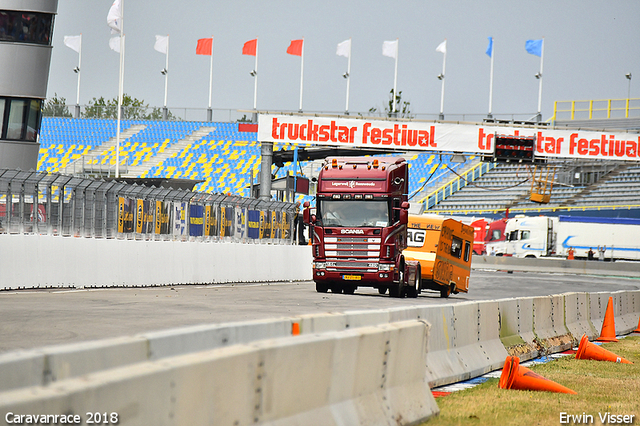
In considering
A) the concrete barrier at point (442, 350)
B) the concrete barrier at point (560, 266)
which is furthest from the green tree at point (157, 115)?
the concrete barrier at point (442, 350)

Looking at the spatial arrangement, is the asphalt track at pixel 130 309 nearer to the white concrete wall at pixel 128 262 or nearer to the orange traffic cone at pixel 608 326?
the white concrete wall at pixel 128 262

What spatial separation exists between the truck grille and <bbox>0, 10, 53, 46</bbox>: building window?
13376 mm

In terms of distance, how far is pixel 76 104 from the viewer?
242ft

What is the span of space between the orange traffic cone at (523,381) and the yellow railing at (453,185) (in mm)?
53316

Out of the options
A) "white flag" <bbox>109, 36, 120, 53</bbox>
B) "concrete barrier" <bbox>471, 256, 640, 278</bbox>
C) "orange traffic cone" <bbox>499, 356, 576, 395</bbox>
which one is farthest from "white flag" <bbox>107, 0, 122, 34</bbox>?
"orange traffic cone" <bbox>499, 356, 576, 395</bbox>

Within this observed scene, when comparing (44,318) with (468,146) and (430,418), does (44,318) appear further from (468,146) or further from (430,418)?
(468,146)

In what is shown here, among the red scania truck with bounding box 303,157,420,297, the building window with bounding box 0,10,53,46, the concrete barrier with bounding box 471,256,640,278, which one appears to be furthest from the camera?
the concrete barrier with bounding box 471,256,640,278

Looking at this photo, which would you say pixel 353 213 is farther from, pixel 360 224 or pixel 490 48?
pixel 490 48

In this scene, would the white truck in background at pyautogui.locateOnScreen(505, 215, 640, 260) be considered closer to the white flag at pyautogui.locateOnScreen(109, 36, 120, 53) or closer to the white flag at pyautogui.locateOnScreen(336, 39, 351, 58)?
the white flag at pyautogui.locateOnScreen(336, 39, 351, 58)

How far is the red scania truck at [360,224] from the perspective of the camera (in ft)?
76.8

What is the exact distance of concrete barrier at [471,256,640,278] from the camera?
48.7 m

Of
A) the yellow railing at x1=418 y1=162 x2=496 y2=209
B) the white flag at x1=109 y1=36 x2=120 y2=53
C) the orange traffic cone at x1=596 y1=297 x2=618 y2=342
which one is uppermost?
the white flag at x1=109 y1=36 x2=120 y2=53

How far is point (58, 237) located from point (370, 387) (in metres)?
14.3

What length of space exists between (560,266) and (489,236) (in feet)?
37.7
